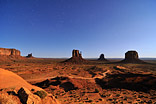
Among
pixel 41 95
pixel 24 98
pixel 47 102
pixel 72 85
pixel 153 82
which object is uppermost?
pixel 24 98

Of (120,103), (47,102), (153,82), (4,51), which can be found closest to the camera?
(47,102)

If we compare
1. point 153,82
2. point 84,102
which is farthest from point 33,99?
point 153,82

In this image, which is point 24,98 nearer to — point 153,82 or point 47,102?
point 47,102

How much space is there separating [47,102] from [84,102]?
5.35 m

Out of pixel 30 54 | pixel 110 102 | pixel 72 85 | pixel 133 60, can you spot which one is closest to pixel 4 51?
pixel 30 54

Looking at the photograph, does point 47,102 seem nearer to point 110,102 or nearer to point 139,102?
point 110,102

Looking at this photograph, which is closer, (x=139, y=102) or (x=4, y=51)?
(x=139, y=102)

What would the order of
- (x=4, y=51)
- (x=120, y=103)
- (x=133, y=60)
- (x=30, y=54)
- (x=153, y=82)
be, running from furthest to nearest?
(x=30, y=54), (x=4, y=51), (x=133, y=60), (x=153, y=82), (x=120, y=103)

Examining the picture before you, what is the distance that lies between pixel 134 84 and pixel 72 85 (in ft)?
43.3

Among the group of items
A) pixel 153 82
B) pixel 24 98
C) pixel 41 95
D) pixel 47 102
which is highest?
pixel 24 98

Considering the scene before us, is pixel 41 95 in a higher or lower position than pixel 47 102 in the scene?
higher

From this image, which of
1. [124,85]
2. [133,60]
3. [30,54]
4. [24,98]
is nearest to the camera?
[24,98]

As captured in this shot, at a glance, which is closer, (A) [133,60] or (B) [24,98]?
(B) [24,98]

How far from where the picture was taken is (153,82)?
1495 centimetres
